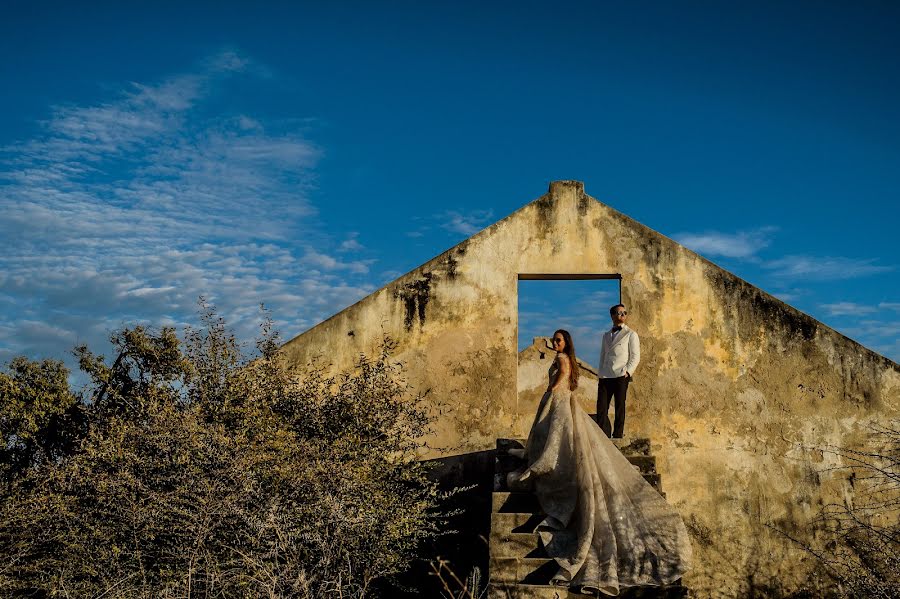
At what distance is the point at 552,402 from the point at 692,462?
2.54 m

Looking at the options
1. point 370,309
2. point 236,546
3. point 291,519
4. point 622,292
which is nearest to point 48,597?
point 236,546

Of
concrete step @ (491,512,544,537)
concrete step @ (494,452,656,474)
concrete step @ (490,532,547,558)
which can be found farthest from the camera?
concrete step @ (494,452,656,474)

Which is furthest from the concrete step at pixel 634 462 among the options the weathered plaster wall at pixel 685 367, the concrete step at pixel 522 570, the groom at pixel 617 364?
the concrete step at pixel 522 570

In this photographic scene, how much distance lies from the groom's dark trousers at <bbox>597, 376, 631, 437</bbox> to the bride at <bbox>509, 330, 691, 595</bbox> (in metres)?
0.92

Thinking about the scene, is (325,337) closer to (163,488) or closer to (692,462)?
(163,488)

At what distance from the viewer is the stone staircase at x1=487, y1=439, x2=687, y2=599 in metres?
6.97

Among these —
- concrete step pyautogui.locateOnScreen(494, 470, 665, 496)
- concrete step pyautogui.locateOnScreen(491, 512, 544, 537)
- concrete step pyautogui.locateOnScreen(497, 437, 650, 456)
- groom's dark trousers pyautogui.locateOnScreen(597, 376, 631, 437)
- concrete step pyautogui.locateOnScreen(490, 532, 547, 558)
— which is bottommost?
concrete step pyautogui.locateOnScreen(490, 532, 547, 558)

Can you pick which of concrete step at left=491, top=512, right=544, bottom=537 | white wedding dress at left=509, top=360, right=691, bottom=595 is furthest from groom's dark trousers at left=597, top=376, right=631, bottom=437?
concrete step at left=491, top=512, right=544, bottom=537

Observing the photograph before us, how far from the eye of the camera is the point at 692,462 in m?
9.73

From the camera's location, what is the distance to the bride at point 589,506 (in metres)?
7.08

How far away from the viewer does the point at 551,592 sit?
688 centimetres

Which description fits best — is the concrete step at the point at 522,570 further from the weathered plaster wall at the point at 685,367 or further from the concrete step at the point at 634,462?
the weathered plaster wall at the point at 685,367

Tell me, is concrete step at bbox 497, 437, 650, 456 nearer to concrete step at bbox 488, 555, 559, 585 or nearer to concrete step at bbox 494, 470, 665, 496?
concrete step at bbox 494, 470, 665, 496

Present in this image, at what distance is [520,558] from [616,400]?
8.20 ft
